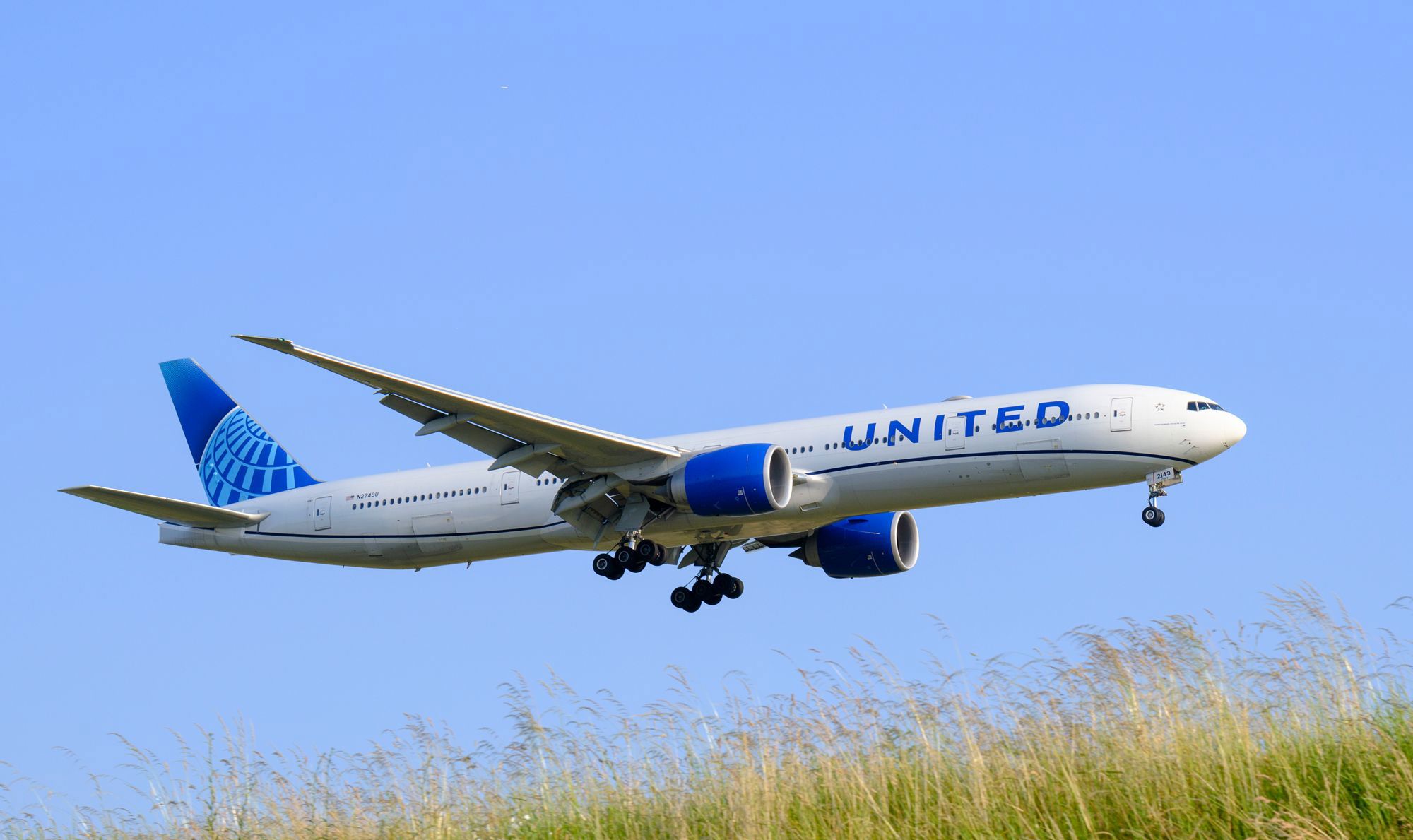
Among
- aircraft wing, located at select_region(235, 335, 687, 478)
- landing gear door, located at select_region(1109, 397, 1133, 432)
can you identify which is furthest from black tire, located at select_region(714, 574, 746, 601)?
landing gear door, located at select_region(1109, 397, 1133, 432)

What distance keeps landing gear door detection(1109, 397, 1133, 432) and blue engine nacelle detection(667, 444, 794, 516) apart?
612 centimetres

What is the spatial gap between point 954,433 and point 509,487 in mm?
9911

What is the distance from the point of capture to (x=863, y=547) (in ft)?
108

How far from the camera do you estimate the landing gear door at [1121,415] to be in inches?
1056

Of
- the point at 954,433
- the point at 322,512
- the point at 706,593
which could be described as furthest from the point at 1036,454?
the point at 322,512

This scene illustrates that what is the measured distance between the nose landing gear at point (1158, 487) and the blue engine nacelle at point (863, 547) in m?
7.09

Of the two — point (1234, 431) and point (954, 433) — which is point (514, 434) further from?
point (1234, 431)

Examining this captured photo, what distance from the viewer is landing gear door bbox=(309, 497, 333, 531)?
33.5 meters

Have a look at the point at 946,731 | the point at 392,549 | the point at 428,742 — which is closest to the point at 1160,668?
the point at 946,731

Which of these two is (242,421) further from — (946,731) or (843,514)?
(946,731)

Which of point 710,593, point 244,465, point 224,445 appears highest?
point 224,445

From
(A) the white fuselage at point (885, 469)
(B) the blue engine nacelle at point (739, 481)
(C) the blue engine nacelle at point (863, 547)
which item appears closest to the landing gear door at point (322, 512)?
(A) the white fuselage at point (885, 469)

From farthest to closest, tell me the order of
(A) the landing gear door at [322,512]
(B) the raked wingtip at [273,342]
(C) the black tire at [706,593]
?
(A) the landing gear door at [322,512] → (C) the black tire at [706,593] → (B) the raked wingtip at [273,342]

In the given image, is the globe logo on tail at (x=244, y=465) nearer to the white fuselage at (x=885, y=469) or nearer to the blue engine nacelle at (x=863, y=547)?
the white fuselage at (x=885, y=469)
